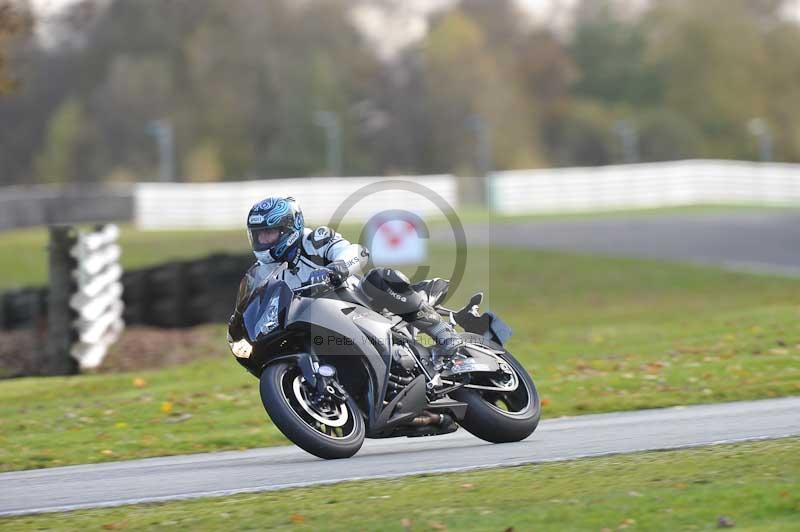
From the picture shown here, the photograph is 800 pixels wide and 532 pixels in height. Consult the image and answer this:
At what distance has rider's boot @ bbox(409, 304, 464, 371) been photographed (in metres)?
9.14

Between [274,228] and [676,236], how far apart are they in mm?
27967

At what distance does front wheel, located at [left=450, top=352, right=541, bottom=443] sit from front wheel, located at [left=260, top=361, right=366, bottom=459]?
0.87 metres

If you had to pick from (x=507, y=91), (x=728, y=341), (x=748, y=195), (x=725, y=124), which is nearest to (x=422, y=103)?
(x=507, y=91)

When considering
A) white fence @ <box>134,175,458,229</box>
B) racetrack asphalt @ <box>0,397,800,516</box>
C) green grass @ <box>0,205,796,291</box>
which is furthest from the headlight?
white fence @ <box>134,175,458,229</box>

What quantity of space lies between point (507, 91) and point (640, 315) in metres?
67.0

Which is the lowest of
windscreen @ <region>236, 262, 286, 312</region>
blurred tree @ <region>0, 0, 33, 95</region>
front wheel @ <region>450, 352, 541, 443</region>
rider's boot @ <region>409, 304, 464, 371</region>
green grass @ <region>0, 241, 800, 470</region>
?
green grass @ <region>0, 241, 800, 470</region>

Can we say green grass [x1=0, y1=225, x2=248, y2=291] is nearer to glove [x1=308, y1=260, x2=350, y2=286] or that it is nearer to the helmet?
the helmet

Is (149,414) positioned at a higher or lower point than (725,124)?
lower

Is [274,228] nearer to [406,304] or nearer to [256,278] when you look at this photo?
[256,278]

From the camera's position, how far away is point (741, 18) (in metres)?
91.4

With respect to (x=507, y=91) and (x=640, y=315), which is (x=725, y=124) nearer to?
(x=507, y=91)

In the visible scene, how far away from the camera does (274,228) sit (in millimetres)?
8641

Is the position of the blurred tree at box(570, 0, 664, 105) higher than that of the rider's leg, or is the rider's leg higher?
the blurred tree at box(570, 0, 664, 105)

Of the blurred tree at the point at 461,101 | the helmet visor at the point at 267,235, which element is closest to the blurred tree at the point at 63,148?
the blurred tree at the point at 461,101
